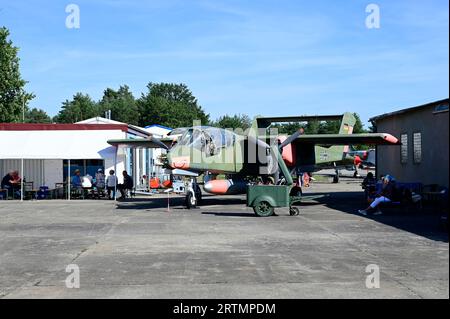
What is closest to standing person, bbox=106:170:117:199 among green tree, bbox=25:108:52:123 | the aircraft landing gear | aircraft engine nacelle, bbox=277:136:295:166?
the aircraft landing gear

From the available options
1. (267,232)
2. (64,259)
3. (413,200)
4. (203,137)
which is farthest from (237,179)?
(64,259)

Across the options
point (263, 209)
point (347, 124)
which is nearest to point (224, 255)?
point (263, 209)

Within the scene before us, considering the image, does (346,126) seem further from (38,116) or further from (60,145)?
(38,116)

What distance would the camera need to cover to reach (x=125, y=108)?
11981 centimetres

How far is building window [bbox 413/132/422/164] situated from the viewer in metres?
22.6

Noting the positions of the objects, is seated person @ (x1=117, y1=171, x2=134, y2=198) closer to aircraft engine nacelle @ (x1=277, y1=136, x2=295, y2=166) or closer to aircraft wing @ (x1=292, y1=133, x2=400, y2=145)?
aircraft engine nacelle @ (x1=277, y1=136, x2=295, y2=166)

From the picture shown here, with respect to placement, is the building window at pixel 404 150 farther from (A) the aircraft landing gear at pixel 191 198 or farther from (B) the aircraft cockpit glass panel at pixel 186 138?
(B) the aircraft cockpit glass panel at pixel 186 138

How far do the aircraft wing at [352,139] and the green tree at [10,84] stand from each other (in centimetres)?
3559

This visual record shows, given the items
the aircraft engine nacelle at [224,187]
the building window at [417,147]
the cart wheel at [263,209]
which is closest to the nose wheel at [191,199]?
the aircraft engine nacelle at [224,187]

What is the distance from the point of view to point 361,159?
51.9 m

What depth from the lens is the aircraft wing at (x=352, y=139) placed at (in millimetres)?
20209

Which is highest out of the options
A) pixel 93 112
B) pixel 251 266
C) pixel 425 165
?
pixel 93 112
